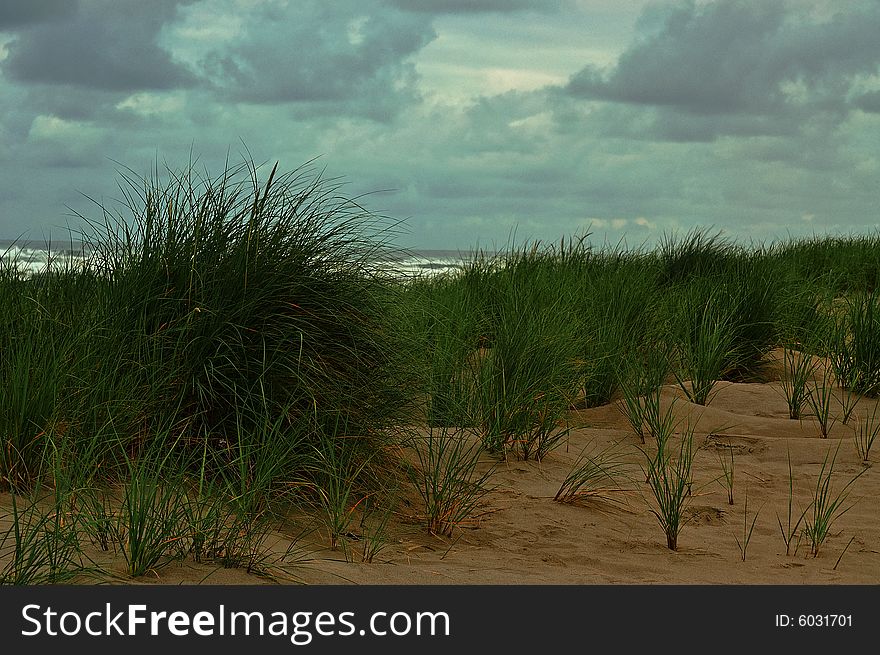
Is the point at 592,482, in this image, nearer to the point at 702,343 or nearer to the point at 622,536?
the point at 622,536

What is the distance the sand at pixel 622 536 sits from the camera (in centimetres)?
327

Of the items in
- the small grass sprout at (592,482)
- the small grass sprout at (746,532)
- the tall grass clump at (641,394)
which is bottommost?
the small grass sprout at (746,532)

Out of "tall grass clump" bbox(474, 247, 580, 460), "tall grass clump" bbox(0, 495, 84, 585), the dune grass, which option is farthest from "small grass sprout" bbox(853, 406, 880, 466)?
"tall grass clump" bbox(0, 495, 84, 585)

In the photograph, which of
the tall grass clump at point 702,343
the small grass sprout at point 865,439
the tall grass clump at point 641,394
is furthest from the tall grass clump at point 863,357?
the tall grass clump at point 641,394

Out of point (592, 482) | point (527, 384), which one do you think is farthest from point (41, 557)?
point (527, 384)

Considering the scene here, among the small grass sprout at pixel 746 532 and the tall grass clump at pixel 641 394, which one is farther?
the tall grass clump at pixel 641 394

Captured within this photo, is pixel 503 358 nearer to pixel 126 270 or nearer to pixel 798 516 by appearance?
pixel 798 516

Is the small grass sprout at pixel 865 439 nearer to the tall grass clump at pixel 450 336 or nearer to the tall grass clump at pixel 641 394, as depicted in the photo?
the tall grass clump at pixel 641 394

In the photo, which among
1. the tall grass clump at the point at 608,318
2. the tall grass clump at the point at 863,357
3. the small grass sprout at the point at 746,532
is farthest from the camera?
the tall grass clump at the point at 863,357

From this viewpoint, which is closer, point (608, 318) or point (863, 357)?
point (863, 357)

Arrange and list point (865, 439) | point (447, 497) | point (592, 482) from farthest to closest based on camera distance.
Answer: point (865, 439) → point (592, 482) → point (447, 497)

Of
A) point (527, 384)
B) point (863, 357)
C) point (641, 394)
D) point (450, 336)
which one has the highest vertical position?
point (450, 336)

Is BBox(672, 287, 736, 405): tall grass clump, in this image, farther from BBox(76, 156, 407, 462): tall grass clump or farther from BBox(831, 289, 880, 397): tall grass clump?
BBox(76, 156, 407, 462): tall grass clump

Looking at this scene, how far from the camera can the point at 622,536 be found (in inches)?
155
